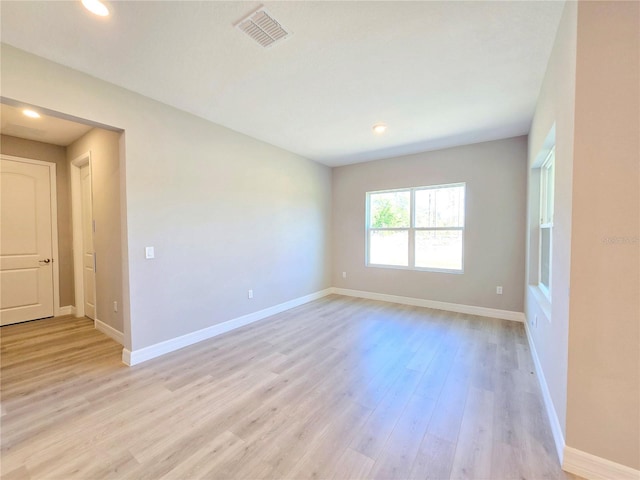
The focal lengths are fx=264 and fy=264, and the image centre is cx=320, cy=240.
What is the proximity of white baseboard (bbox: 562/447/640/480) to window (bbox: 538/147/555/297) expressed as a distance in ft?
5.39

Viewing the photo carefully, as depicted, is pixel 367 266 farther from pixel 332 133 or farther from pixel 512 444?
pixel 512 444

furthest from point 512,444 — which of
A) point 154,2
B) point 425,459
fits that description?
point 154,2

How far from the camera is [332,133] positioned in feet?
12.2

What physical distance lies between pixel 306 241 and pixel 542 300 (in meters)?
3.47

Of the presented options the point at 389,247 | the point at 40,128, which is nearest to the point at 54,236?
the point at 40,128

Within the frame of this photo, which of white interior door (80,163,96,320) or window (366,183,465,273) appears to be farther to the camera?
window (366,183,465,273)

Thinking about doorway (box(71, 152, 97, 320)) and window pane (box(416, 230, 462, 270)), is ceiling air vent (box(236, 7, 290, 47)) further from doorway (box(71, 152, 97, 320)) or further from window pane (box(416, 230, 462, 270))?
window pane (box(416, 230, 462, 270))

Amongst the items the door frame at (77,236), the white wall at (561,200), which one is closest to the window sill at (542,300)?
the white wall at (561,200)

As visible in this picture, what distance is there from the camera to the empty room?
1.41 m

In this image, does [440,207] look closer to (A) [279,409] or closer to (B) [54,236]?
(A) [279,409]

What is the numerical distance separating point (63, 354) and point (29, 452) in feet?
5.40

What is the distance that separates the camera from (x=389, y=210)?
511cm

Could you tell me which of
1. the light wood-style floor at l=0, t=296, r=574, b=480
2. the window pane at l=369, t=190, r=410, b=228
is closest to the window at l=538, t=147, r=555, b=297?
the light wood-style floor at l=0, t=296, r=574, b=480

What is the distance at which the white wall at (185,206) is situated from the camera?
7.65 ft
